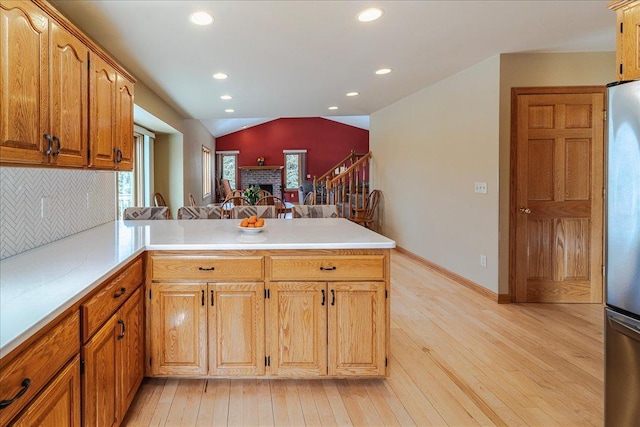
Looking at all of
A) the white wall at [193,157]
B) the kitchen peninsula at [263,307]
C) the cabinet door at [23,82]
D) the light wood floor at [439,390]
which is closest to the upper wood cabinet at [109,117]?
the cabinet door at [23,82]

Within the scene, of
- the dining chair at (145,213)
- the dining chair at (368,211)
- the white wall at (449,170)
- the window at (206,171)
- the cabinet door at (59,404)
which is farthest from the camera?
the window at (206,171)

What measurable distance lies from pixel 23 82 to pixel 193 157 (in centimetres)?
697

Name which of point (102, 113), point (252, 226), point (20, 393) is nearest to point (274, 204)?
point (252, 226)

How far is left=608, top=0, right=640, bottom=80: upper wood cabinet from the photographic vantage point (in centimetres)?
157

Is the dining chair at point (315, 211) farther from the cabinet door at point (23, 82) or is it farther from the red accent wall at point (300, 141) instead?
the red accent wall at point (300, 141)

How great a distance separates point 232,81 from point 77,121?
9.71ft

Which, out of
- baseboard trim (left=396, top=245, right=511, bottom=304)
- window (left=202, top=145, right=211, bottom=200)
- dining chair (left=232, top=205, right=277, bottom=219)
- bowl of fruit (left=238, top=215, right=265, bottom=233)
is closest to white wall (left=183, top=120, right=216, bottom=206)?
window (left=202, top=145, right=211, bottom=200)

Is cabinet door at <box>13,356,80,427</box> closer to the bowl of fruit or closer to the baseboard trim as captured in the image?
the bowl of fruit

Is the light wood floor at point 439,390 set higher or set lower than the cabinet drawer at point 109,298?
lower

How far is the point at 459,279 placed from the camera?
4.20m

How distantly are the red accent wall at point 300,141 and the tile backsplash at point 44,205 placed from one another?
1030 cm

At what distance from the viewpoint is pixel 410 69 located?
13.2ft

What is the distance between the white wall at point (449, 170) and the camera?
12.1 feet

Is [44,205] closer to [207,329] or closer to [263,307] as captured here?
[207,329]
